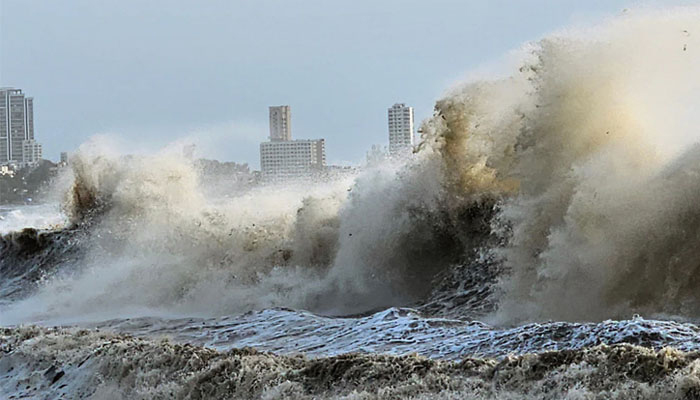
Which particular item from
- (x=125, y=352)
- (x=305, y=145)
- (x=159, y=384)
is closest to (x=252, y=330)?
(x=125, y=352)

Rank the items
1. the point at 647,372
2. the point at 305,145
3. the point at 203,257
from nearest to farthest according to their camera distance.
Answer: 1. the point at 647,372
2. the point at 203,257
3. the point at 305,145

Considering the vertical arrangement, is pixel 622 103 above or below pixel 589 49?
below

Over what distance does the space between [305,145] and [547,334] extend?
3879 centimetres

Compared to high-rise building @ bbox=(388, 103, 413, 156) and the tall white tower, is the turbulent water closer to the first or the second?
high-rise building @ bbox=(388, 103, 413, 156)

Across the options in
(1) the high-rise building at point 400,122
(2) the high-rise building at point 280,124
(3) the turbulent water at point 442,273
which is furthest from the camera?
(2) the high-rise building at point 280,124

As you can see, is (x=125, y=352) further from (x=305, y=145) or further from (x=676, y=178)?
(x=305, y=145)

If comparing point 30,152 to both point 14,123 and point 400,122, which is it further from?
point 400,122

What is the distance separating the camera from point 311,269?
56.9 ft

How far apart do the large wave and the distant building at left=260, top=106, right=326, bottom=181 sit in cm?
1050

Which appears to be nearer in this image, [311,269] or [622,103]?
[622,103]

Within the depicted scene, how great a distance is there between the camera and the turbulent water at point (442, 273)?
326 inches

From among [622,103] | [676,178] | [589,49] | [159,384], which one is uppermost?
[589,49]

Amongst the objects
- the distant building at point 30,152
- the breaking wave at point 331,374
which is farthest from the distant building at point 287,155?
the distant building at point 30,152

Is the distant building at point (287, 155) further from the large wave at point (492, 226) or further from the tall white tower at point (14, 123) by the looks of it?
the tall white tower at point (14, 123)
